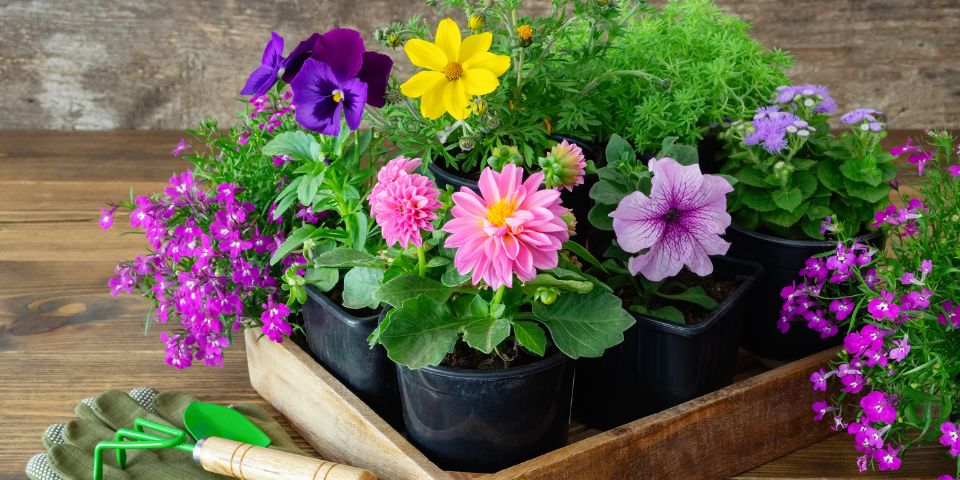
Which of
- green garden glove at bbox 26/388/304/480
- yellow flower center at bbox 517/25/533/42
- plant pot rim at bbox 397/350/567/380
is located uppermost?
yellow flower center at bbox 517/25/533/42

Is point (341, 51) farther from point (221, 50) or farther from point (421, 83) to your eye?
point (221, 50)

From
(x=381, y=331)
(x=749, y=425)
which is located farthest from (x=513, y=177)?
(x=749, y=425)

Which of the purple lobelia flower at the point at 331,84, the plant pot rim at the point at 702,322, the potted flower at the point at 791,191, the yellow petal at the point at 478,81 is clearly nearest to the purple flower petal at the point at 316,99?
the purple lobelia flower at the point at 331,84

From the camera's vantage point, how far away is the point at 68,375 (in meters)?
1.13

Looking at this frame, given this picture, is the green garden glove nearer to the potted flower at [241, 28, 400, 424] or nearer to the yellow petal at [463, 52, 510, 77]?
the potted flower at [241, 28, 400, 424]

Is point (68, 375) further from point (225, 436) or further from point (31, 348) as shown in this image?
point (225, 436)

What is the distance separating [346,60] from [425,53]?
0.07 metres

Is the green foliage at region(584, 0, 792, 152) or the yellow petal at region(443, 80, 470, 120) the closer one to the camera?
the yellow petal at region(443, 80, 470, 120)

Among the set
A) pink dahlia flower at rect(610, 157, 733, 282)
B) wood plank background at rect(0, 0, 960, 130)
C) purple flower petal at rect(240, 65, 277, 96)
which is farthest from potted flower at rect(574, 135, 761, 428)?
wood plank background at rect(0, 0, 960, 130)

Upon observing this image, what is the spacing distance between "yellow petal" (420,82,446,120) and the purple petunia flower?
18.3 inches

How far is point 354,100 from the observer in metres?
0.84

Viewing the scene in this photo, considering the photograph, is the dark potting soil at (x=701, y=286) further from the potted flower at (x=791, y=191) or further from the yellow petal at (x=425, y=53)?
the yellow petal at (x=425, y=53)

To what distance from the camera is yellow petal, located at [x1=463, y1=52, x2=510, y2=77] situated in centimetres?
86

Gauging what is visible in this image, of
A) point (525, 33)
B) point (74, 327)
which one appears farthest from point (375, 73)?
point (74, 327)
